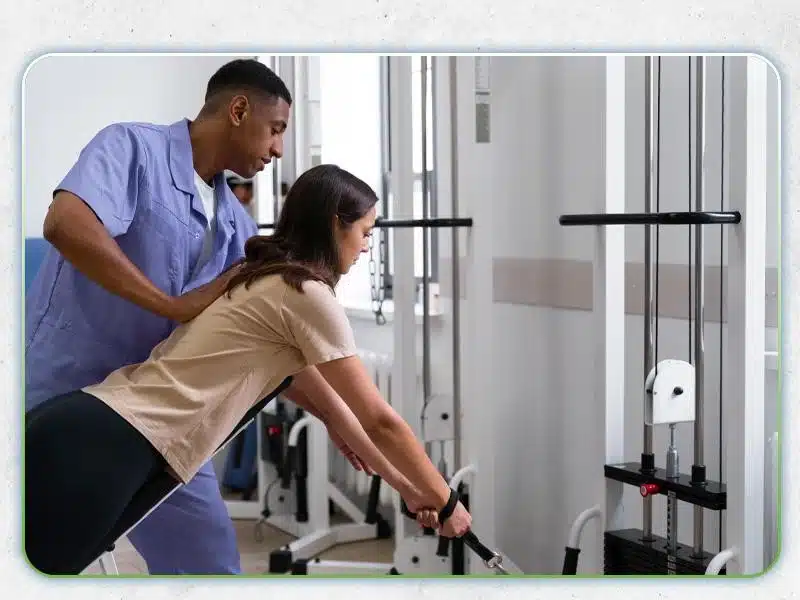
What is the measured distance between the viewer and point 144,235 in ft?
6.00

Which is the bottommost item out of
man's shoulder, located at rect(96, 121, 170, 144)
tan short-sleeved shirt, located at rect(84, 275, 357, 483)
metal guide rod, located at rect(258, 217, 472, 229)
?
tan short-sleeved shirt, located at rect(84, 275, 357, 483)

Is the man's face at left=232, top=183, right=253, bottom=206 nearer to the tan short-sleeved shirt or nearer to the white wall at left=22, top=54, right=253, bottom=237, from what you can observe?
the white wall at left=22, top=54, right=253, bottom=237

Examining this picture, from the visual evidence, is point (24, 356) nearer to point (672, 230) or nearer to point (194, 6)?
point (194, 6)

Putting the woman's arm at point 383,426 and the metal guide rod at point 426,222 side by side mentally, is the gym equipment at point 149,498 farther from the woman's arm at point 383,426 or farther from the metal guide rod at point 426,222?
the metal guide rod at point 426,222

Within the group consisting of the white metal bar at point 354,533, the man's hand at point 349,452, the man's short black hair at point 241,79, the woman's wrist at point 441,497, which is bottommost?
the white metal bar at point 354,533

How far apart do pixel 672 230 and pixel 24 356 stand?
1.19 metres

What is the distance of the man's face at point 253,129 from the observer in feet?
6.15

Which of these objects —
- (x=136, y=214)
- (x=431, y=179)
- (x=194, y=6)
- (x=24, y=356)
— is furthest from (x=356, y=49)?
(x=24, y=356)

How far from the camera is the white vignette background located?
1899 millimetres

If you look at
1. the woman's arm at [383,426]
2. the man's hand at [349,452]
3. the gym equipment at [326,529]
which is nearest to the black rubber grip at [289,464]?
the gym equipment at [326,529]

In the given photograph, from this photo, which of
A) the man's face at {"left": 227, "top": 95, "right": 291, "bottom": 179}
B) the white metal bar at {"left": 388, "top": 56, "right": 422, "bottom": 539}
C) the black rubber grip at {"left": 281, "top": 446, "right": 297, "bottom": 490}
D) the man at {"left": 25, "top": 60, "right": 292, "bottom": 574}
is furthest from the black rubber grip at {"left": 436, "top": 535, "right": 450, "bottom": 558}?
the black rubber grip at {"left": 281, "top": 446, "right": 297, "bottom": 490}

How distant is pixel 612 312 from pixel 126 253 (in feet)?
3.00

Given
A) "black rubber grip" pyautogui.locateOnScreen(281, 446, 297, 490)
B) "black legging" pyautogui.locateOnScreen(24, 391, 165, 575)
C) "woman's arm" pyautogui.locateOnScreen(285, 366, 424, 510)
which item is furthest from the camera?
"black rubber grip" pyautogui.locateOnScreen(281, 446, 297, 490)

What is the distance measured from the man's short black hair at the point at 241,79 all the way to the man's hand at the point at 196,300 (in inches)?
12.4
